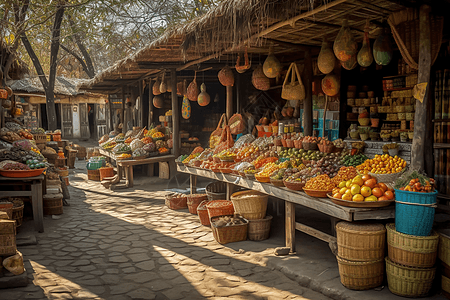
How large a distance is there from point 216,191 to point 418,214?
4.81 metres

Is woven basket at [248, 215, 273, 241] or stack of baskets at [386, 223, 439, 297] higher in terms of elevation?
stack of baskets at [386, 223, 439, 297]

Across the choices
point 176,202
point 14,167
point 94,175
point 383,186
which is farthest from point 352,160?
point 94,175

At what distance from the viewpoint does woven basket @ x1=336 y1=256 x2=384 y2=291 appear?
409 cm

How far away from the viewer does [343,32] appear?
5336 mm

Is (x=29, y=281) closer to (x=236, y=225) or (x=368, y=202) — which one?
(x=236, y=225)

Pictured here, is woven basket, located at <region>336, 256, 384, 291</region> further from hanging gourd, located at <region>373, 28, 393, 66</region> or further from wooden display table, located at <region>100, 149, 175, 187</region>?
wooden display table, located at <region>100, 149, 175, 187</region>

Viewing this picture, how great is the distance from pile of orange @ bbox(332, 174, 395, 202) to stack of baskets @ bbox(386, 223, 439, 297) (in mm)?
505

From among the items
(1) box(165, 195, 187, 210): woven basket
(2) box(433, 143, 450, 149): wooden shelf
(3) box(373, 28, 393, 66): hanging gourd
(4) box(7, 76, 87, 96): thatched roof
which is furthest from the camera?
(4) box(7, 76, 87, 96): thatched roof

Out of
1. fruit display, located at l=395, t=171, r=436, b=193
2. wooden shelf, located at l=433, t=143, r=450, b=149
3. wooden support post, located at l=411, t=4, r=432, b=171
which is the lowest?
fruit display, located at l=395, t=171, r=436, b=193

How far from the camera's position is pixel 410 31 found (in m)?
4.83

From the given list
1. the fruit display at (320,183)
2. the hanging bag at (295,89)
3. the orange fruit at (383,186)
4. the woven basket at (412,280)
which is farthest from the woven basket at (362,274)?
the hanging bag at (295,89)

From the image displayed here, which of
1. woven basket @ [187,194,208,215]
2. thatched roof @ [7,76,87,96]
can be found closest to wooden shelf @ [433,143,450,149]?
woven basket @ [187,194,208,215]

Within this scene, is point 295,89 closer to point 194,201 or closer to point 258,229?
point 258,229

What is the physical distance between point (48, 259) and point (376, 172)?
4.77 metres
